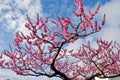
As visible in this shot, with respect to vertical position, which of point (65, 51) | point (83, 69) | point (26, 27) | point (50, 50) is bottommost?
point (83, 69)

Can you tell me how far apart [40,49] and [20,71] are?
9.23 ft

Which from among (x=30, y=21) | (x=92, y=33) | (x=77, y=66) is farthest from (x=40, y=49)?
(x=77, y=66)

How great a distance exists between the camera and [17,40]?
1239 centimetres

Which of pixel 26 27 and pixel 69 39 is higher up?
pixel 26 27

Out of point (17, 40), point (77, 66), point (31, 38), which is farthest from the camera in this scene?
point (77, 66)

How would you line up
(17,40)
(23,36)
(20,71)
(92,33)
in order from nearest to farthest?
(92,33), (23,36), (17,40), (20,71)

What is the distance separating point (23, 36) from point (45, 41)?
1277mm

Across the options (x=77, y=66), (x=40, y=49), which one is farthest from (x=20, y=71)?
(x=77, y=66)

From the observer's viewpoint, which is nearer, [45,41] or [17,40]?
[45,41]

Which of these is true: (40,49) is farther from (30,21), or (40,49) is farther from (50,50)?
(30,21)

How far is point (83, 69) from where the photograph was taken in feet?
80.2

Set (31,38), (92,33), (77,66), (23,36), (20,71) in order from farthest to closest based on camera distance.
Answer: (77,66), (20,71), (23,36), (31,38), (92,33)

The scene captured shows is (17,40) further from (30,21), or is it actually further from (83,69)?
(83,69)

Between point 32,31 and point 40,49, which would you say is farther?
point 40,49
